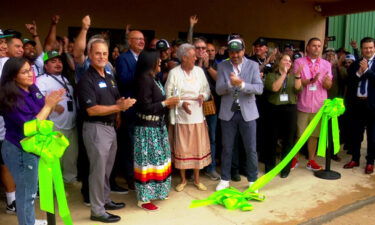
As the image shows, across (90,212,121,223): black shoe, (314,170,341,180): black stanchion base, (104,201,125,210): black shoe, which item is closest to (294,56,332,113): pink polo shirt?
(314,170,341,180): black stanchion base

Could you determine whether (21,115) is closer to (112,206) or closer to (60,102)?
(60,102)

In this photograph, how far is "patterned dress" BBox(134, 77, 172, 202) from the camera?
372cm

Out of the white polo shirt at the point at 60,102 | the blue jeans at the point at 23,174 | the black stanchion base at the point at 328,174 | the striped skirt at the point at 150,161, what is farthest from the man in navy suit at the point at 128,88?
the black stanchion base at the point at 328,174

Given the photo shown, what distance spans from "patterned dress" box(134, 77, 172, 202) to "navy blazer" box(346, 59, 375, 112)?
3073 millimetres

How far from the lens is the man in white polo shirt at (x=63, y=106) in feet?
12.2

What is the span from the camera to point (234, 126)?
4.26 metres

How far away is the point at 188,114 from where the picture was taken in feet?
13.6

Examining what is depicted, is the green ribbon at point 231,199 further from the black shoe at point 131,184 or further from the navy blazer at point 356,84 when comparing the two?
the navy blazer at point 356,84

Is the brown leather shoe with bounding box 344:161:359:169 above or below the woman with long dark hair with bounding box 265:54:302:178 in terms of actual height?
below

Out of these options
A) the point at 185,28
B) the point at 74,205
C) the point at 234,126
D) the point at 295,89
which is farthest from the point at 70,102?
the point at 185,28

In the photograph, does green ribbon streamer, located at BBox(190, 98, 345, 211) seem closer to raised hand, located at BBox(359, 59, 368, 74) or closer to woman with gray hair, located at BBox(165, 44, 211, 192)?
woman with gray hair, located at BBox(165, 44, 211, 192)

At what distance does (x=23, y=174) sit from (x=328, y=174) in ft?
13.0

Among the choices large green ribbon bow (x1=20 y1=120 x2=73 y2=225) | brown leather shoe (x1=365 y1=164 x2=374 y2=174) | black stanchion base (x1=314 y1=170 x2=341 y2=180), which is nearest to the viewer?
large green ribbon bow (x1=20 y1=120 x2=73 y2=225)

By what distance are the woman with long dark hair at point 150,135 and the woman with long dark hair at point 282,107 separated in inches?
63.4
